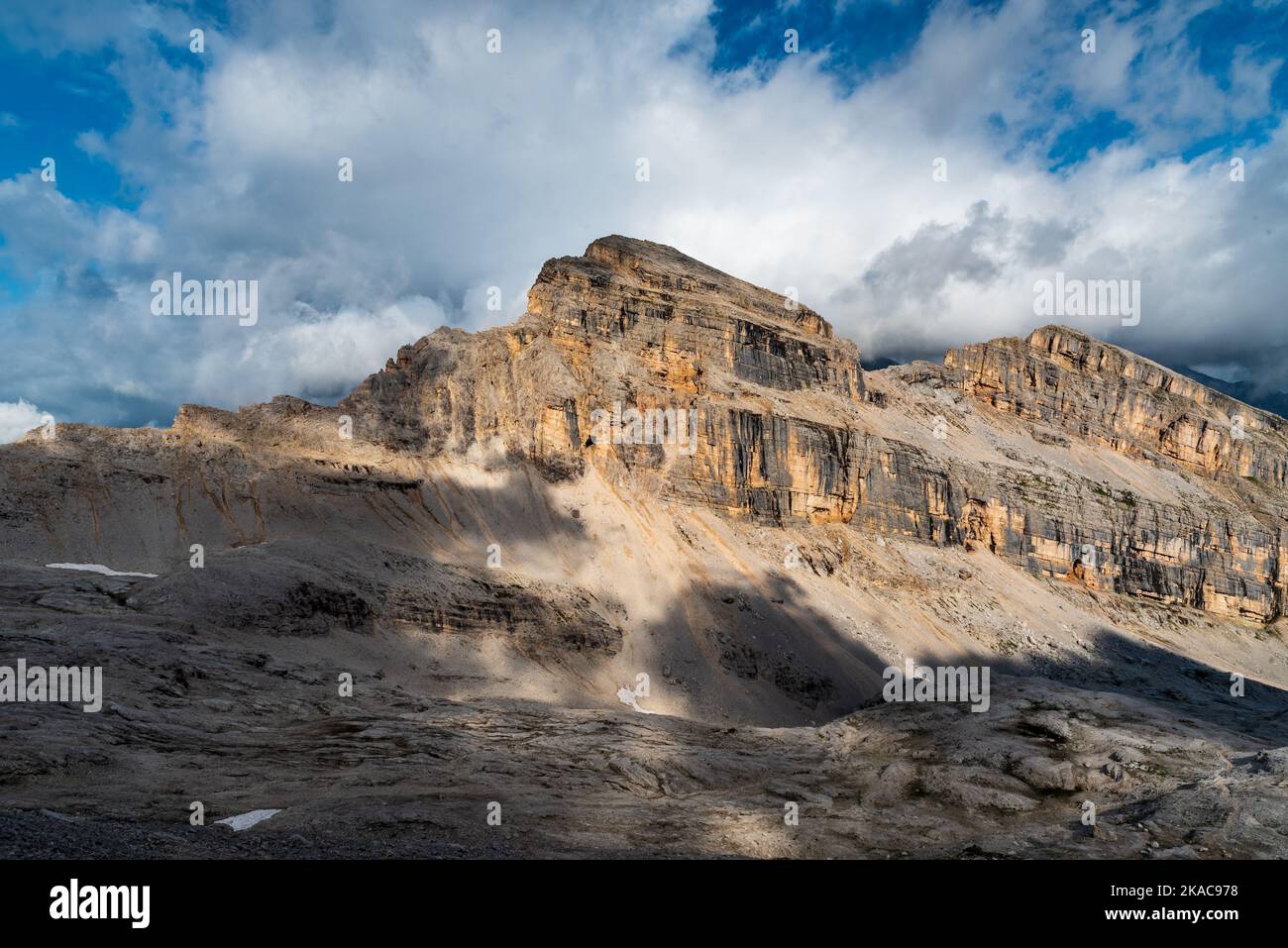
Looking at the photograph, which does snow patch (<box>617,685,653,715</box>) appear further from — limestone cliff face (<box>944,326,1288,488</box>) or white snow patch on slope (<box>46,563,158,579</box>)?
limestone cliff face (<box>944,326,1288,488</box>)

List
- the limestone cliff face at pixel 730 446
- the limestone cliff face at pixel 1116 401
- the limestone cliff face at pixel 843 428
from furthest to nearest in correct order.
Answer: the limestone cliff face at pixel 1116 401 → the limestone cliff face at pixel 843 428 → the limestone cliff face at pixel 730 446

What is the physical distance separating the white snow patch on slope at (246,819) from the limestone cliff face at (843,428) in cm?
5437

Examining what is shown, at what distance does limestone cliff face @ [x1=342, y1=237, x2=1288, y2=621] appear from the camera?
252 ft

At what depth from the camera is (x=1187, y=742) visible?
25.4 metres

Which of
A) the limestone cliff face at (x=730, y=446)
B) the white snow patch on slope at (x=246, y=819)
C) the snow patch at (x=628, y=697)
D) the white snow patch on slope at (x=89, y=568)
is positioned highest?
the limestone cliff face at (x=730, y=446)

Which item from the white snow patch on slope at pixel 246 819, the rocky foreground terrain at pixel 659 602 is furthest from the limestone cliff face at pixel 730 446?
the white snow patch on slope at pixel 246 819

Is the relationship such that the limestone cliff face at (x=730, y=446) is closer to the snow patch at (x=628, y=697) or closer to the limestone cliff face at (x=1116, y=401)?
the limestone cliff face at (x=1116, y=401)

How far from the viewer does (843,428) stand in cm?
9106

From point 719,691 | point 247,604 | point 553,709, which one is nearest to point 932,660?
point 719,691

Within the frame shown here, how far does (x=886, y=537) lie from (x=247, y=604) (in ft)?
219

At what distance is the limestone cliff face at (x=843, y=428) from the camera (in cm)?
7681

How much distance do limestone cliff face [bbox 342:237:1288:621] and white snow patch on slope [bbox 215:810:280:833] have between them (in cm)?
5437

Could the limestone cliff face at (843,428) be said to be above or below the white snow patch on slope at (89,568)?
above

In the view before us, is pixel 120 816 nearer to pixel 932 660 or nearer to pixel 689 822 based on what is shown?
pixel 689 822
